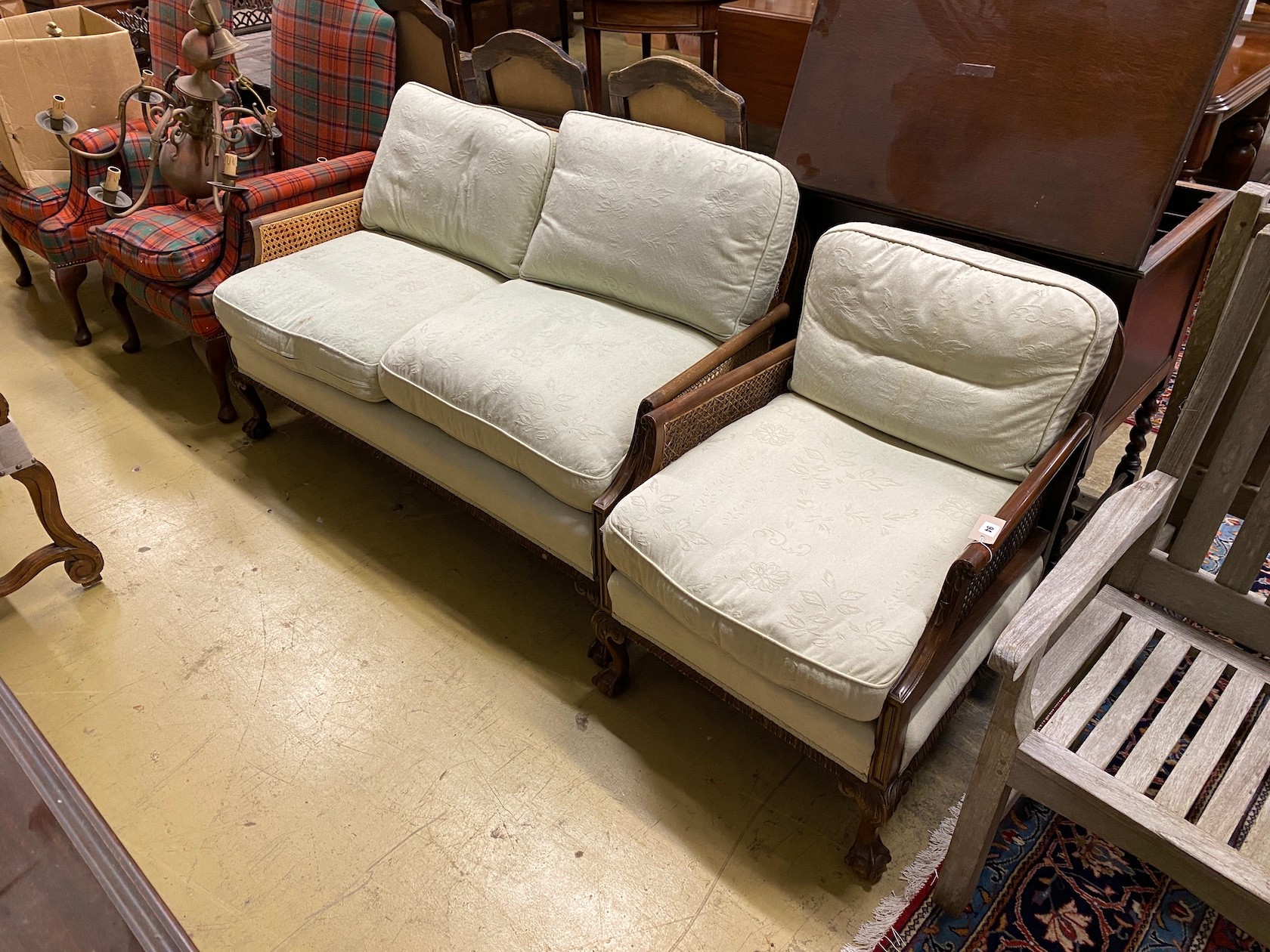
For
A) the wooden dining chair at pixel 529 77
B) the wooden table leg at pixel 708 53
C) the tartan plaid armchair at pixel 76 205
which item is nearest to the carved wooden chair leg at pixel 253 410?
the tartan plaid armchair at pixel 76 205

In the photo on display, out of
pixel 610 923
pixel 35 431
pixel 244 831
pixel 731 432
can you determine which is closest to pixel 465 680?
pixel 244 831

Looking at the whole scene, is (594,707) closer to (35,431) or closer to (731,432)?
(731,432)

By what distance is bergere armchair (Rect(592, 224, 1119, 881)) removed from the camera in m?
1.37

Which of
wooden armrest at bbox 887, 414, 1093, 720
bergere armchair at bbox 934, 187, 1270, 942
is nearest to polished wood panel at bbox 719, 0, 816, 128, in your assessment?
wooden armrest at bbox 887, 414, 1093, 720

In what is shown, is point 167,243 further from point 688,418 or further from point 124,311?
point 688,418

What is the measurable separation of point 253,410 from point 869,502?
184 cm

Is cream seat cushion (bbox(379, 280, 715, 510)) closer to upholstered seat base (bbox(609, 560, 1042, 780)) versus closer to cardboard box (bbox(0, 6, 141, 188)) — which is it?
upholstered seat base (bbox(609, 560, 1042, 780))

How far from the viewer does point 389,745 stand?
1.77 metres

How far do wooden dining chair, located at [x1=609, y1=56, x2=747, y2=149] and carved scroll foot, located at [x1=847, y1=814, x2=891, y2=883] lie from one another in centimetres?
145

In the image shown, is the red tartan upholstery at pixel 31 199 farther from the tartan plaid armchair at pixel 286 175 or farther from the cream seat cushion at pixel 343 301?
the cream seat cushion at pixel 343 301

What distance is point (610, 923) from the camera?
148cm

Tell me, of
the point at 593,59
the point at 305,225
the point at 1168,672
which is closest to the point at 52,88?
the point at 305,225

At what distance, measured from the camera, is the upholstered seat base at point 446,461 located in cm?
181

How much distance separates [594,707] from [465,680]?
28 cm
